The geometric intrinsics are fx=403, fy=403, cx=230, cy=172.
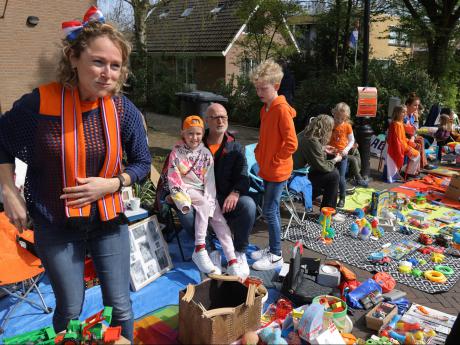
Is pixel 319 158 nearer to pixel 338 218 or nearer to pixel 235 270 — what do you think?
pixel 338 218

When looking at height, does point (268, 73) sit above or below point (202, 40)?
below

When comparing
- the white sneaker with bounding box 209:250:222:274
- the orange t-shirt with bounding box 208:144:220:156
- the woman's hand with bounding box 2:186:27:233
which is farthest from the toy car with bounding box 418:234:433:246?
the woman's hand with bounding box 2:186:27:233

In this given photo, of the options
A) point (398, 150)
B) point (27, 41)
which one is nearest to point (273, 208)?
point (398, 150)

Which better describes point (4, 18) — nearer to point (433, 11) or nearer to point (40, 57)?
point (40, 57)

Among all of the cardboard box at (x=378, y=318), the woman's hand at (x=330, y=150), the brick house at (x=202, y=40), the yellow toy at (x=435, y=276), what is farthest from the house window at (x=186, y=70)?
the cardboard box at (x=378, y=318)

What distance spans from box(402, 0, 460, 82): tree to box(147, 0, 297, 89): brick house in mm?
4190

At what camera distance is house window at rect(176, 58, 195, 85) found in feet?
56.9

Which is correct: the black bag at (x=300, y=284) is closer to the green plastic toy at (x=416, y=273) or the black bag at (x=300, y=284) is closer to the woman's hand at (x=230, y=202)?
the woman's hand at (x=230, y=202)

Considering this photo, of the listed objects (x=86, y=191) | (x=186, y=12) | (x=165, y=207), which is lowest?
(x=165, y=207)

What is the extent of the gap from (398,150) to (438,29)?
8.41m

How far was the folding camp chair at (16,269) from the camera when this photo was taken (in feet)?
9.70

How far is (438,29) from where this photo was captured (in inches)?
516

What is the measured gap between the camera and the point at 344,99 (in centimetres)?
982

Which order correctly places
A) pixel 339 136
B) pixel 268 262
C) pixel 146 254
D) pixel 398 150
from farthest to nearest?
pixel 398 150 < pixel 339 136 < pixel 268 262 < pixel 146 254
